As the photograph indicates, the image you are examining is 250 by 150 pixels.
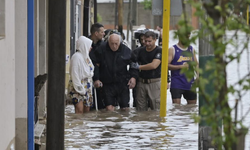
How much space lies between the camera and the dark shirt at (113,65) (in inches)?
485

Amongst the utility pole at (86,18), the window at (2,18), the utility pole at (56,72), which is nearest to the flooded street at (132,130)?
the utility pole at (56,72)

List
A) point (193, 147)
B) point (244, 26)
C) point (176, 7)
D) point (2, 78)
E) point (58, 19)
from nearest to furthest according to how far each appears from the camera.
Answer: point (244, 26)
point (2, 78)
point (58, 19)
point (193, 147)
point (176, 7)

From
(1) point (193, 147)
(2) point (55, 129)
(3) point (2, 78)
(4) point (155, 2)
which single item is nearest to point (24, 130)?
(2) point (55, 129)

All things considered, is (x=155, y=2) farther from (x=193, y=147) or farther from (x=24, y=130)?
(x=24, y=130)

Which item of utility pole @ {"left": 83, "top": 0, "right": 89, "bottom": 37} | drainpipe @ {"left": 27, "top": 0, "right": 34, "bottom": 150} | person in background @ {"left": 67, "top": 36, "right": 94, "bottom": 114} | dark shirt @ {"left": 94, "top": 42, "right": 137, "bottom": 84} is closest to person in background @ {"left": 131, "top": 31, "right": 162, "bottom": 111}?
dark shirt @ {"left": 94, "top": 42, "right": 137, "bottom": 84}

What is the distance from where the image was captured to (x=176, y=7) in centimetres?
1200

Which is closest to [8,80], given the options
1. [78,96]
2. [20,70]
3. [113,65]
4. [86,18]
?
[20,70]

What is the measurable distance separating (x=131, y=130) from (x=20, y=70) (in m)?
3.97

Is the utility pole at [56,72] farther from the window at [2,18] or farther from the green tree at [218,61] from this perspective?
the green tree at [218,61]

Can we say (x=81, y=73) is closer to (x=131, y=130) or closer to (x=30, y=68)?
(x=131, y=130)

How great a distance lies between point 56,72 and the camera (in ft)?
23.1

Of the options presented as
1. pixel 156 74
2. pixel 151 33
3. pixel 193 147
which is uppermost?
pixel 151 33

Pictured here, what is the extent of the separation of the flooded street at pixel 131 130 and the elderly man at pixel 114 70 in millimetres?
466

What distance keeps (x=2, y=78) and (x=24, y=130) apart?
4.06 ft
